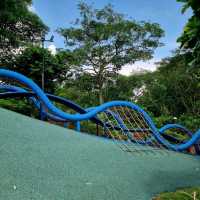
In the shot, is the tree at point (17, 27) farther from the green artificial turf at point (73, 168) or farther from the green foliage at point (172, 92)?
the green artificial turf at point (73, 168)

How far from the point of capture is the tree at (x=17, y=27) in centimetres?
1719

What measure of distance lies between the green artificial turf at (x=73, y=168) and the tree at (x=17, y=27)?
13077 mm

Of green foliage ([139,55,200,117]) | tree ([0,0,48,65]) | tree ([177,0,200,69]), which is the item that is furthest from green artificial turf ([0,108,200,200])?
green foliage ([139,55,200,117])

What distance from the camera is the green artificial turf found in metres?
3.33

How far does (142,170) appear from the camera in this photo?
16.2ft

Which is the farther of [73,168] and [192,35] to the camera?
[73,168]

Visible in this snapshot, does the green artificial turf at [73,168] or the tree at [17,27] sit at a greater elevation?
the tree at [17,27]

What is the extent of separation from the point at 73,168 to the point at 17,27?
17.7 meters

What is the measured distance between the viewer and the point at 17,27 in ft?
65.8

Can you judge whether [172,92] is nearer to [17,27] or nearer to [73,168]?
[17,27]

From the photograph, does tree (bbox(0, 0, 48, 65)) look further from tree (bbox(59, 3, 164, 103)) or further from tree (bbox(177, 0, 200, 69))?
tree (bbox(177, 0, 200, 69))

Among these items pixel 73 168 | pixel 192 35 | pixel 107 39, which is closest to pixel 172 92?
pixel 107 39

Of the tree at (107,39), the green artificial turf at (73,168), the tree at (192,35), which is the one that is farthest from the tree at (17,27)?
the tree at (192,35)

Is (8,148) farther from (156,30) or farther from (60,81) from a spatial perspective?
(156,30)
